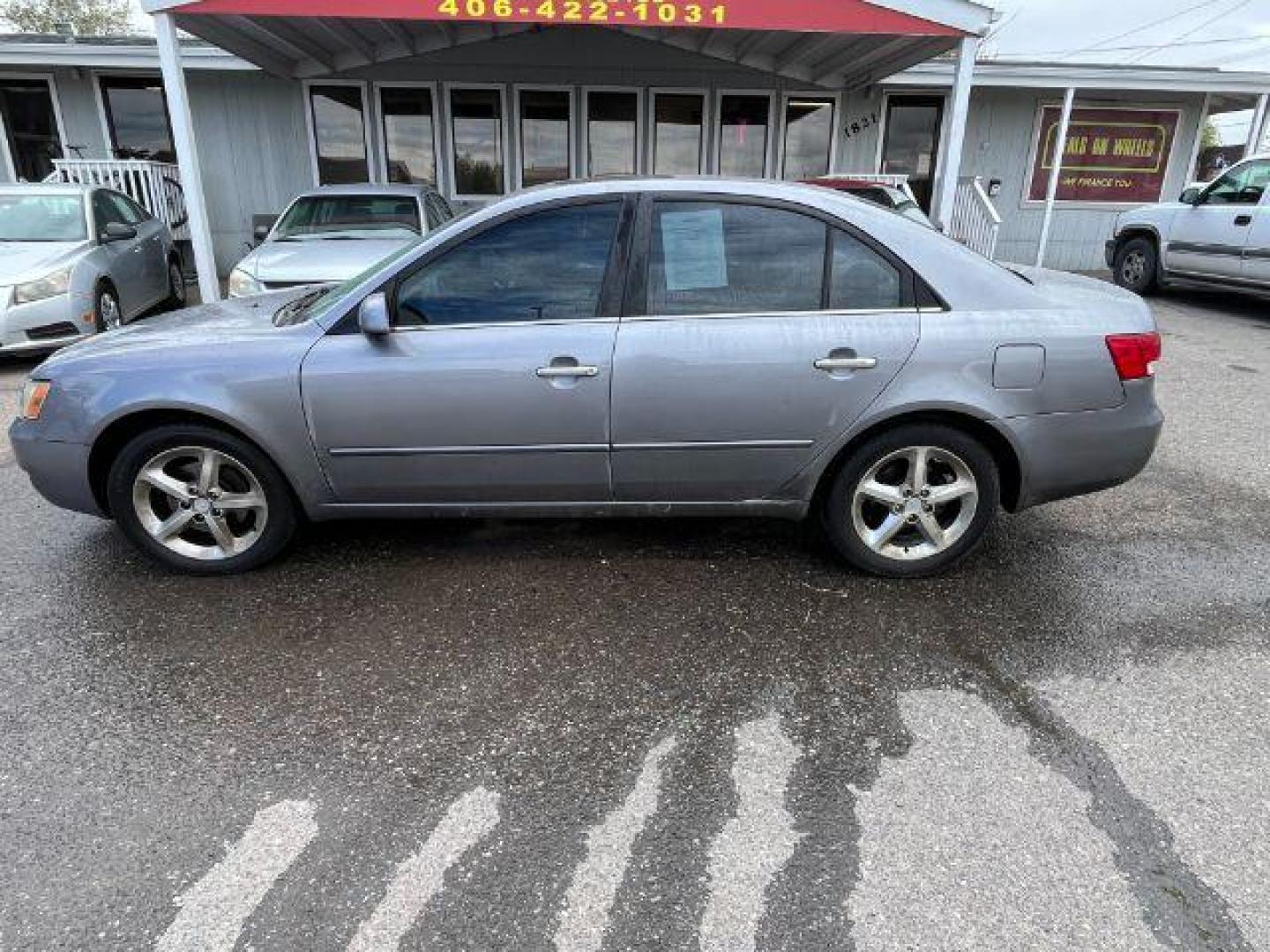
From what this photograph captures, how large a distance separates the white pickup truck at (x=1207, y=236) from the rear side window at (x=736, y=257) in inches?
370

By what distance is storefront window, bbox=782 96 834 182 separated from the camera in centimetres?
1323

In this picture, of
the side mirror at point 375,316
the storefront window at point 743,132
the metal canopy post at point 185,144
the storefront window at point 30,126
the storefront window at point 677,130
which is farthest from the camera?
the storefront window at point 743,132

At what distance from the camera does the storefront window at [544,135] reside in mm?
12641

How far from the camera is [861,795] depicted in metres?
2.44

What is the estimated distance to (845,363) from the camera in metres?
3.38

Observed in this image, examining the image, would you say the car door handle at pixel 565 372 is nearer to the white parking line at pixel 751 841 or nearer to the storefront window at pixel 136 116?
the white parking line at pixel 751 841

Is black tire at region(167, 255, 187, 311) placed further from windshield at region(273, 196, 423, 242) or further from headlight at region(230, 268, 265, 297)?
headlight at region(230, 268, 265, 297)

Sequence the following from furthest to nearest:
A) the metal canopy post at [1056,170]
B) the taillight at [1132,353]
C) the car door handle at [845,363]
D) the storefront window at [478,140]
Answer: the storefront window at [478,140] → the metal canopy post at [1056,170] → the taillight at [1132,353] → the car door handle at [845,363]

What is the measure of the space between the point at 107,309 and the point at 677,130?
8.33 meters

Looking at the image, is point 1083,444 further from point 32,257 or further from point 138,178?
point 138,178

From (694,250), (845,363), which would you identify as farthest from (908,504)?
(694,250)

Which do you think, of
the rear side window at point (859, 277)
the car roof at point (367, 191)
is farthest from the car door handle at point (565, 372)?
the car roof at point (367, 191)

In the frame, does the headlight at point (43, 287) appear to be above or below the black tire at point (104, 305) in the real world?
above

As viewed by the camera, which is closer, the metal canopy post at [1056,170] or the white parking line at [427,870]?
the white parking line at [427,870]
